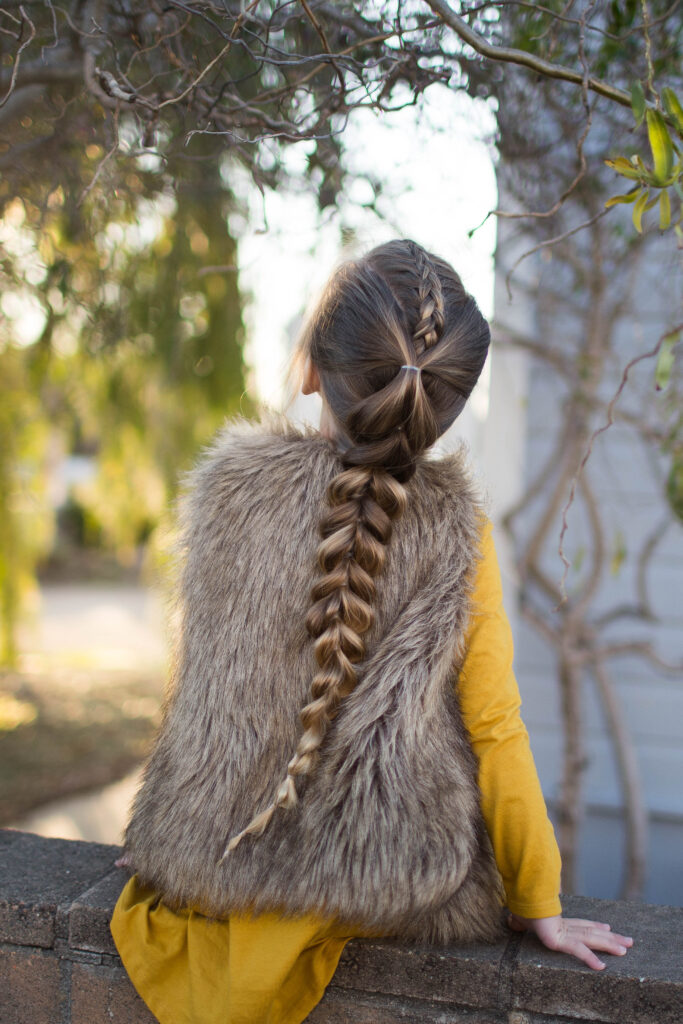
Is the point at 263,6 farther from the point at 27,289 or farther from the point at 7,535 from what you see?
the point at 7,535

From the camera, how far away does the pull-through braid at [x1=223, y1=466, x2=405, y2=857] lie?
1.24 m

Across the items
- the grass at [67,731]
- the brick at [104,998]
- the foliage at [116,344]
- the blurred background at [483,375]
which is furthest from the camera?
the grass at [67,731]

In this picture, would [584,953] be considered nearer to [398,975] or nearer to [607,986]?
[607,986]

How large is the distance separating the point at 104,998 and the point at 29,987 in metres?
0.16

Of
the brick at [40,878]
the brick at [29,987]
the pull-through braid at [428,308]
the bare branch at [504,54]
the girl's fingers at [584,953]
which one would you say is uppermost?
the bare branch at [504,54]

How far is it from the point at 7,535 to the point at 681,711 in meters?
3.54

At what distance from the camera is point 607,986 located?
126 centimetres

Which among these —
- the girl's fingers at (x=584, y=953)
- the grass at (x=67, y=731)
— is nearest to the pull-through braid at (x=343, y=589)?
the girl's fingers at (x=584, y=953)

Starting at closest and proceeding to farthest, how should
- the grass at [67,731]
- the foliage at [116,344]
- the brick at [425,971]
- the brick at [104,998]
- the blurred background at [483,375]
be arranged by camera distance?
1. the brick at [425,971]
2. the brick at [104,998]
3. the blurred background at [483,375]
4. the foliage at [116,344]
5. the grass at [67,731]

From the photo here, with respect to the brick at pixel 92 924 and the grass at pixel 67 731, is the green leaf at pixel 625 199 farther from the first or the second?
the grass at pixel 67 731

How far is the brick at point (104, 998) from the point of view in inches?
55.6

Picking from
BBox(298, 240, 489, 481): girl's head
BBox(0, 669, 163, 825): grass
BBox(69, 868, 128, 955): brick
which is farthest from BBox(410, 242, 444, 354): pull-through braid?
BBox(0, 669, 163, 825): grass

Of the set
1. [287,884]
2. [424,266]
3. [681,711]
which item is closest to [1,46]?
[424,266]

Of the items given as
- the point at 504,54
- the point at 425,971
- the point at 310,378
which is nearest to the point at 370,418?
the point at 310,378
